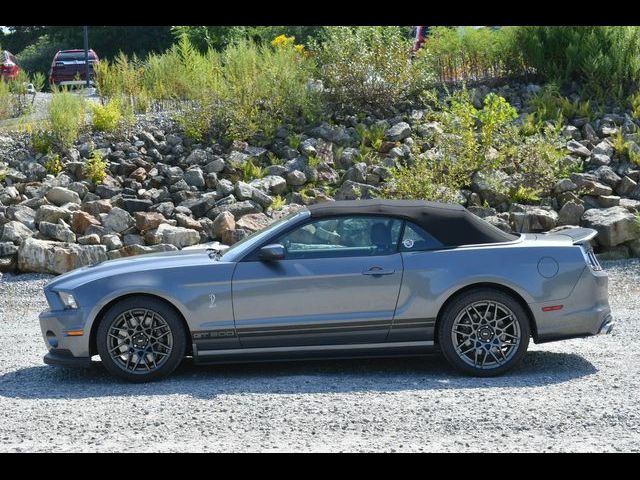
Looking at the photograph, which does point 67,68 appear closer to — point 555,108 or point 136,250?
point 555,108

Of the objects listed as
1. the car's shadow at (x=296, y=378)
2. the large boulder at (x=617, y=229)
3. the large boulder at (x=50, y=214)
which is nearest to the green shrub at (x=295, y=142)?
the large boulder at (x=50, y=214)

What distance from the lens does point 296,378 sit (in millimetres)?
8016

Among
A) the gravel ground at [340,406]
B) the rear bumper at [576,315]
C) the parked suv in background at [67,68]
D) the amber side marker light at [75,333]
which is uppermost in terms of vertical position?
the parked suv in background at [67,68]

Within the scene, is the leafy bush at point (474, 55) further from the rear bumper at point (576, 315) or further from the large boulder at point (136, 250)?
the rear bumper at point (576, 315)

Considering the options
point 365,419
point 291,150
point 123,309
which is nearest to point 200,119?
point 291,150

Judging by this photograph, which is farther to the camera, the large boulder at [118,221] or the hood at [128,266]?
the large boulder at [118,221]

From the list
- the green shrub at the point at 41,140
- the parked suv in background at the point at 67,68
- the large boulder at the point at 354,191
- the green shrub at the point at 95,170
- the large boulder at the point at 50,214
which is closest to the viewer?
the large boulder at the point at 50,214

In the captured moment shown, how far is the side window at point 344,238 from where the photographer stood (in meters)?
8.11

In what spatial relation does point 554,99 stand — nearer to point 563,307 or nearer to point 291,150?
point 291,150

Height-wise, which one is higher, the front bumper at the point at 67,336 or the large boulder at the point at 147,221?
the large boulder at the point at 147,221

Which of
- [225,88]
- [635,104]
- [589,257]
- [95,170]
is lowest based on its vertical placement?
[589,257]

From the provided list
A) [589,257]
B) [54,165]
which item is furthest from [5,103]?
[589,257]

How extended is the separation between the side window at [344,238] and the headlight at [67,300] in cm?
171

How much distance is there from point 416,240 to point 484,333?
906mm
